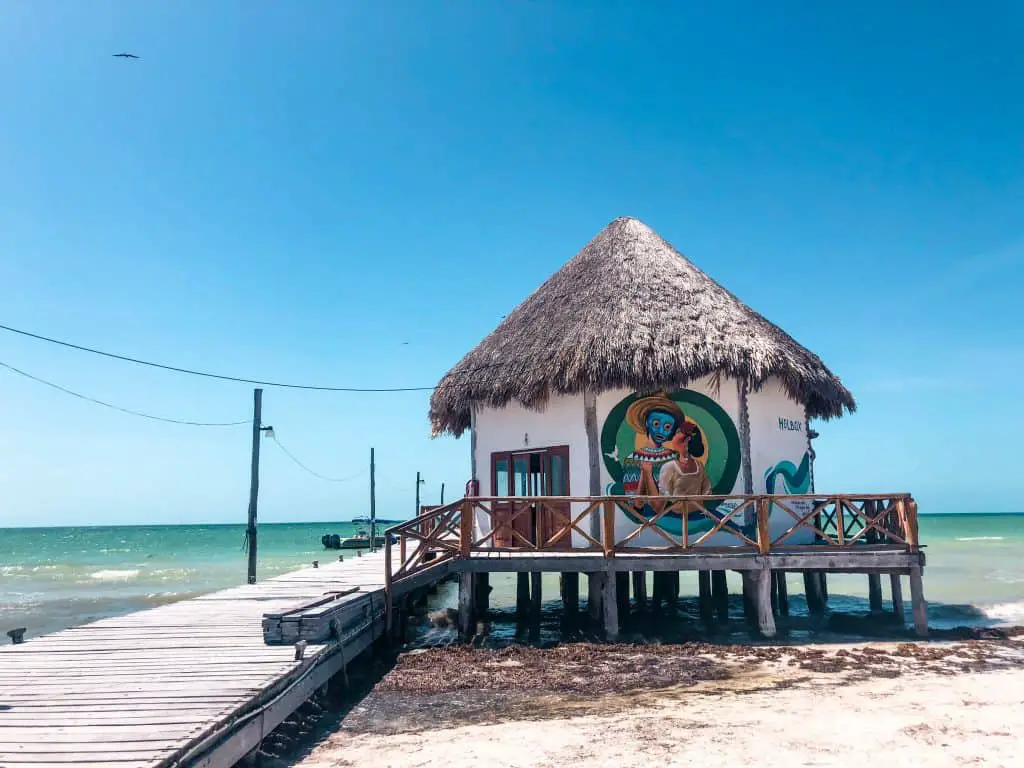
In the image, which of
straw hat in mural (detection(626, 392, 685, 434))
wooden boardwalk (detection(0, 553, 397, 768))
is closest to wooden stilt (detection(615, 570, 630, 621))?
straw hat in mural (detection(626, 392, 685, 434))

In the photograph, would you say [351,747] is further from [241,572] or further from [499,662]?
[241,572]

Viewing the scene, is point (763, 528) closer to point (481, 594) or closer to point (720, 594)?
point (720, 594)

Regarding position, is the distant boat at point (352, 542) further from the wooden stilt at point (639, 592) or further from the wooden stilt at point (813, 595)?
the wooden stilt at point (813, 595)

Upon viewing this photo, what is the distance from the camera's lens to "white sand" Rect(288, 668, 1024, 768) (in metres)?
6.26

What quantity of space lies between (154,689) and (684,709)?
4973 mm

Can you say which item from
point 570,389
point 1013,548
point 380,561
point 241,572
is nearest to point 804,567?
point 570,389

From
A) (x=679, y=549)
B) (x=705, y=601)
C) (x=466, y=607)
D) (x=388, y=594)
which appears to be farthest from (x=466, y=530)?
(x=705, y=601)

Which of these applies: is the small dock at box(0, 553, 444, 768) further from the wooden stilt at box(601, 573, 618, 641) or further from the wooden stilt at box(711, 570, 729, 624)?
the wooden stilt at box(711, 570, 729, 624)

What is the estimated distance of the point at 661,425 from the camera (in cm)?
1308

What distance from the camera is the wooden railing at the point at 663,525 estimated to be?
11.5 metres

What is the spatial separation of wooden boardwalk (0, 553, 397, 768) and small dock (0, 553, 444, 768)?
0.01m

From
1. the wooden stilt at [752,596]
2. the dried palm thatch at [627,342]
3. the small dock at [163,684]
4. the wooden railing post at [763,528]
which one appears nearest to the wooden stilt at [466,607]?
the small dock at [163,684]

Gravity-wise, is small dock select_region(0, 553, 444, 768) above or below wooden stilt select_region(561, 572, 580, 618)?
above

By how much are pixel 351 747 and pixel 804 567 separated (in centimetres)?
753
